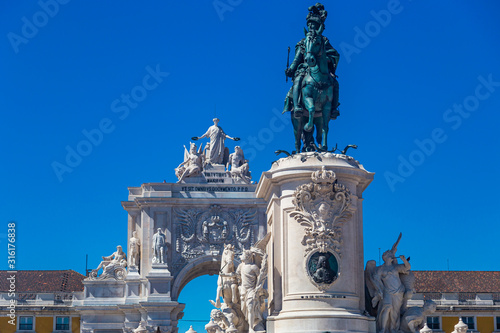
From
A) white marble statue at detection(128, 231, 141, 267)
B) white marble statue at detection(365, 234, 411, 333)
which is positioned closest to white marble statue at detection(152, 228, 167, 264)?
white marble statue at detection(128, 231, 141, 267)

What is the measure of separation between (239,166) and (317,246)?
50.8 meters

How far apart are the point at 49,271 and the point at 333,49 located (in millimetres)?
59939

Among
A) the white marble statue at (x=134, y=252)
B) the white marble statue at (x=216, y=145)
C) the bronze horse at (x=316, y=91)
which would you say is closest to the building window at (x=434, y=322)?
the white marble statue at (x=216, y=145)

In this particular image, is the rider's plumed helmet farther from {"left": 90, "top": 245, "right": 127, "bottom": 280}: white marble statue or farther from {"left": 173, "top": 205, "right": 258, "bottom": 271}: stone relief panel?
{"left": 90, "top": 245, "right": 127, "bottom": 280}: white marble statue

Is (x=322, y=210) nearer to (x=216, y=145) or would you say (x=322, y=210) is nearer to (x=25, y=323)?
(x=216, y=145)

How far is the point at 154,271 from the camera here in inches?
2741

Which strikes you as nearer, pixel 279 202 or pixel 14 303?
pixel 279 202

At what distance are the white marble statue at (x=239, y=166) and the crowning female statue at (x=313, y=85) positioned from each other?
4779 centimetres

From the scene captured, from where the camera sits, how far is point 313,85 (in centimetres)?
2378

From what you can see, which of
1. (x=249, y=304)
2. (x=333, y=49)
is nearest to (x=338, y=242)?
(x=249, y=304)

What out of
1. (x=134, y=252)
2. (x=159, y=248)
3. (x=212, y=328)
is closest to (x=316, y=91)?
(x=212, y=328)

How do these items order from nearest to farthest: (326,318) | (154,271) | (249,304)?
(326,318) → (249,304) → (154,271)

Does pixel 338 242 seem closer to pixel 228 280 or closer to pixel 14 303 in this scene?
pixel 228 280

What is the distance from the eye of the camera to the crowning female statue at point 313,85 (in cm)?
2384
